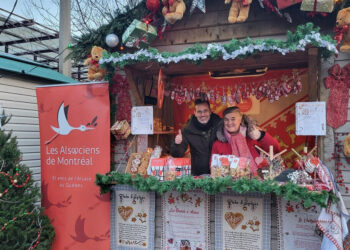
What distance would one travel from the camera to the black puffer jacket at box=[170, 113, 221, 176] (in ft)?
12.0

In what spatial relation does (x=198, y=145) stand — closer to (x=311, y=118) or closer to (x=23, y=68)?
(x=311, y=118)

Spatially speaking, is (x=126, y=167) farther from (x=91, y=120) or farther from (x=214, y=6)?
(x=214, y=6)

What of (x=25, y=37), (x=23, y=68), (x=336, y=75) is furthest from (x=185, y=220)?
(x=25, y=37)

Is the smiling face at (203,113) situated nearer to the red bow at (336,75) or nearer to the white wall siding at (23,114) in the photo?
the red bow at (336,75)

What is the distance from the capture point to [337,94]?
→ 2.95m

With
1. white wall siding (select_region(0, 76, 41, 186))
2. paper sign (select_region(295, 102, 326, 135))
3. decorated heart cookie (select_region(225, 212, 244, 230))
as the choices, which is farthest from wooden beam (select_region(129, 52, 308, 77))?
white wall siding (select_region(0, 76, 41, 186))

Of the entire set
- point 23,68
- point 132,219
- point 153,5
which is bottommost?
point 132,219

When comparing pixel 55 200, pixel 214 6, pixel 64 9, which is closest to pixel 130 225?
pixel 55 200

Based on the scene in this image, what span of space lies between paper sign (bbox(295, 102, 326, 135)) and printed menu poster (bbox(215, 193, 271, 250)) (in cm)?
80

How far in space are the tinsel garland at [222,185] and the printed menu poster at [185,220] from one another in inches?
14.7

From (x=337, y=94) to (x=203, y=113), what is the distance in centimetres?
149

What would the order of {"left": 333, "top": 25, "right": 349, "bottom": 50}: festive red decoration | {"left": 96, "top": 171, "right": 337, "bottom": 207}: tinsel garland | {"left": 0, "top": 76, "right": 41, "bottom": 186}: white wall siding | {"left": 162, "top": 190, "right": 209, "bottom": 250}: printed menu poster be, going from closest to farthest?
1. {"left": 96, "top": 171, "right": 337, "bottom": 207}: tinsel garland
2. {"left": 333, "top": 25, "right": 349, "bottom": 50}: festive red decoration
3. {"left": 162, "top": 190, "right": 209, "bottom": 250}: printed menu poster
4. {"left": 0, "top": 76, "right": 41, "bottom": 186}: white wall siding

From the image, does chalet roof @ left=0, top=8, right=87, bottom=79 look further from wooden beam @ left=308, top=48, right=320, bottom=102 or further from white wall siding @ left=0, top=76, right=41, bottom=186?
wooden beam @ left=308, top=48, right=320, bottom=102

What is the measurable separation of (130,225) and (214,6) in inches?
107
